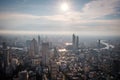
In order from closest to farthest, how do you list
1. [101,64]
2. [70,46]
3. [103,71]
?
1. [103,71]
2. [101,64]
3. [70,46]

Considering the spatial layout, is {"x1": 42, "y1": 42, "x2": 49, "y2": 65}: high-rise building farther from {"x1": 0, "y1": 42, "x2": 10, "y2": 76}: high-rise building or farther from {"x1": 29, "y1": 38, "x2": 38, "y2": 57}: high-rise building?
{"x1": 0, "y1": 42, "x2": 10, "y2": 76}: high-rise building

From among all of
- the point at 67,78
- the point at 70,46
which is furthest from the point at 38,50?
the point at 67,78

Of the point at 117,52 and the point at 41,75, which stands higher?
the point at 117,52

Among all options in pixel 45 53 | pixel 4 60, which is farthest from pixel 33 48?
pixel 4 60

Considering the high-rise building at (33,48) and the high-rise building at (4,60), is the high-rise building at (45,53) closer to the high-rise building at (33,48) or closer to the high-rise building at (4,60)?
the high-rise building at (33,48)

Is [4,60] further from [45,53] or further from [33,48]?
[33,48]

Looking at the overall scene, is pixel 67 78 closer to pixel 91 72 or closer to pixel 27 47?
pixel 91 72

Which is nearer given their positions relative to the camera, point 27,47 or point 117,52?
point 117,52

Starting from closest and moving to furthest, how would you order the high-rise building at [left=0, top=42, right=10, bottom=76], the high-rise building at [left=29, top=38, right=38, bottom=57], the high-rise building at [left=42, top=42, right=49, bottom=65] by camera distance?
1. the high-rise building at [left=0, top=42, right=10, bottom=76]
2. the high-rise building at [left=42, top=42, right=49, bottom=65]
3. the high-rise building at [left=29, top=38, right=38, bottom=57]

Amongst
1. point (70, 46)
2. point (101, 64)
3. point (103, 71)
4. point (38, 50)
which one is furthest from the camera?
point (70, 46)

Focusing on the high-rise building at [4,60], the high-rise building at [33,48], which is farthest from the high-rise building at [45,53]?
the high-rise building at [4,60]

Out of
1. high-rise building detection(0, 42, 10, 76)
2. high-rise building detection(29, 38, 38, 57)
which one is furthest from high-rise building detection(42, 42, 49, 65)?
high-rise building detection(0, 42, 10, 76)
